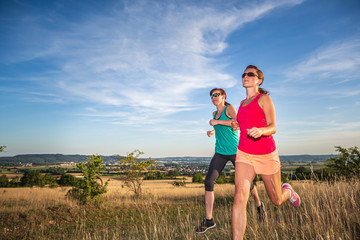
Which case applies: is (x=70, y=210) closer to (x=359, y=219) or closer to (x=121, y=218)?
(x=121, y=218)

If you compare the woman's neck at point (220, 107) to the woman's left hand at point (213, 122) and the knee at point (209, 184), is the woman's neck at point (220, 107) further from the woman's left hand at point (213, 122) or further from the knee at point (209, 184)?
the knee at point (209, 184)

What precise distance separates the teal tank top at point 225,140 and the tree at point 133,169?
10175 mm

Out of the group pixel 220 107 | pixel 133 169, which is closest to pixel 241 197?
pixel 220 107

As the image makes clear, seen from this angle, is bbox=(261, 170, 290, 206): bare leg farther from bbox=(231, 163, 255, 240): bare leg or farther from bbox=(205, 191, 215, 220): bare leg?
bbox=(205, 191, 215, 220): bare leg

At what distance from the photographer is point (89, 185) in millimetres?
10688

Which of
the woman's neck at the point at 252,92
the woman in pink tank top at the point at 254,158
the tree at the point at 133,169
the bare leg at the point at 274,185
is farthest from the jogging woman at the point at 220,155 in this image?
the tree at the point at 133,169

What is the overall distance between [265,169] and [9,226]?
28.2 feet

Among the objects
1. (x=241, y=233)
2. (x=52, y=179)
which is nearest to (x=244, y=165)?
(x=241, y=233)

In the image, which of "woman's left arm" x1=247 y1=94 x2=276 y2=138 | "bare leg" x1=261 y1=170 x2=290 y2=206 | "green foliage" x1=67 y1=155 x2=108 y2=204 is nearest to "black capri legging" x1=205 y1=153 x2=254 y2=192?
"bare leg" x1=261 y1=170 x2=290 y2=206

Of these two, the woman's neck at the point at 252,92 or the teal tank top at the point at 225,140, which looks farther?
the teal tank top at the point at 225,140

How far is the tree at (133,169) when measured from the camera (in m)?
14.0

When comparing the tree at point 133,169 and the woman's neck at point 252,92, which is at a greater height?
the woman's neck at point 252,92

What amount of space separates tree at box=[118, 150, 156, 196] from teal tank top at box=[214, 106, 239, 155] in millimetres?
10175

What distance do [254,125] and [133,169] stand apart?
12079mm
